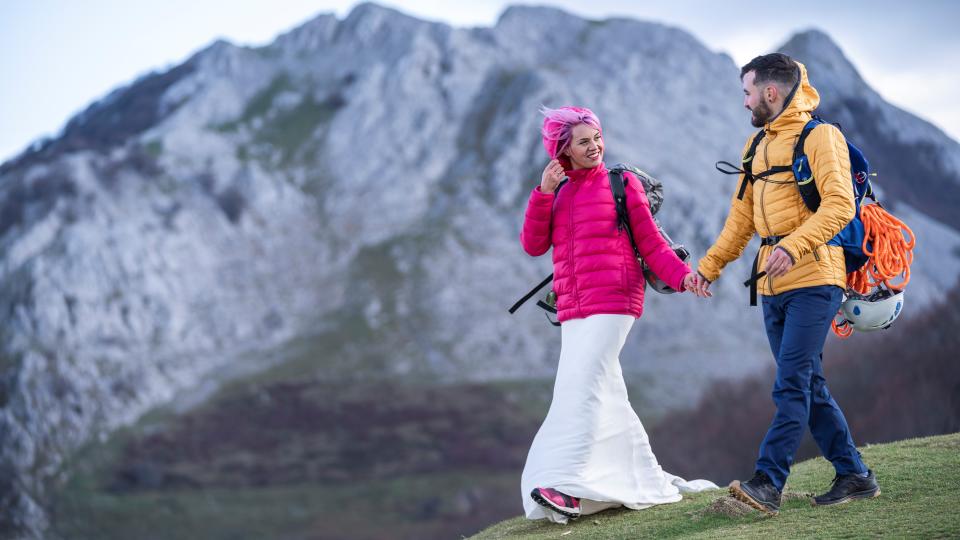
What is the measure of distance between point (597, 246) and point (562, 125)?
1.01 m

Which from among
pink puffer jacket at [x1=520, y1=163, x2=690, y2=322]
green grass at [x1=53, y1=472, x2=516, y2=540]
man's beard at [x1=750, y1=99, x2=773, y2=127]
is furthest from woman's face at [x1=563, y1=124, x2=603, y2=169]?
green grass at [x1=53, y1=472, x2=516, y2=540]

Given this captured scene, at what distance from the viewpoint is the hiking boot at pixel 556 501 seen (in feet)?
24.6

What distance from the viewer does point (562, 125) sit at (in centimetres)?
764

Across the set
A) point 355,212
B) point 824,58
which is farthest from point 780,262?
point 824,58

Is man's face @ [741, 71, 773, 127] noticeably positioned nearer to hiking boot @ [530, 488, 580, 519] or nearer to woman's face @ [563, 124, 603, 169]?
woman's face @ [563, 124, 603, 169]

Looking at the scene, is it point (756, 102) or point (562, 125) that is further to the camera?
point (562, 125)

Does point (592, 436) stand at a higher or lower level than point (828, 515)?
higher

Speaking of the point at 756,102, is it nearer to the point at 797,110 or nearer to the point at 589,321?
the point at 797,110

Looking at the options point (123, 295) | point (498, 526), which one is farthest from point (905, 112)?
point (498, 526)

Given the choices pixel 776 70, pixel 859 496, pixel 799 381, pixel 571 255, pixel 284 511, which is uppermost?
pixel 776 70

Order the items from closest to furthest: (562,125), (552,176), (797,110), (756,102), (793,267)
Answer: (793,267) < (797,110) < (756,102) < (552,176) < (562,125)

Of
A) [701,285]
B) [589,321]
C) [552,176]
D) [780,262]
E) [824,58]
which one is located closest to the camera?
[780,262]

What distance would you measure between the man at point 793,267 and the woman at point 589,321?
754mm

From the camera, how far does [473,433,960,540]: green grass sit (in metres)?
5.86
